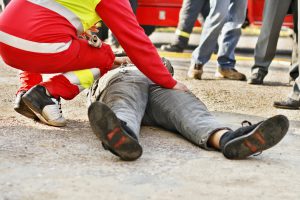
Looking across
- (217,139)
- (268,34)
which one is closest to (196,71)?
(268,34)

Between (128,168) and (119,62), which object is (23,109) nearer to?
(119,62)

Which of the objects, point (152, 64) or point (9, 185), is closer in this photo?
point (9, 185)

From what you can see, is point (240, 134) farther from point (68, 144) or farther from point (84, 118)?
point (84, 118)

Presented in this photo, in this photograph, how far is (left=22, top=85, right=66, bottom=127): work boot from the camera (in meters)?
4.23

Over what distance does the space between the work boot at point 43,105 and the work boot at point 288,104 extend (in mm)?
1965

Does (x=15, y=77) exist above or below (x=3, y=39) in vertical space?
below

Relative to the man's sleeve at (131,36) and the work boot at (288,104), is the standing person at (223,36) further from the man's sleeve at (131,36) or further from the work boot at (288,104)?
the man's sleeve at (131,36)

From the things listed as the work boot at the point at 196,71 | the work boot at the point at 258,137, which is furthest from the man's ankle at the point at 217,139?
Result: the work boot at the point at 196,71

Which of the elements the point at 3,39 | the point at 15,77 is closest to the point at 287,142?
the point at 3,39

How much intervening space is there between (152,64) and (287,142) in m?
0.92

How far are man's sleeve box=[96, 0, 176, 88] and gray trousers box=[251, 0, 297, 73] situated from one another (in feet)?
8.90

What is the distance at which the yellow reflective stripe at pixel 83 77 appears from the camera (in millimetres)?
4348

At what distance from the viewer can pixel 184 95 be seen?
163 inches

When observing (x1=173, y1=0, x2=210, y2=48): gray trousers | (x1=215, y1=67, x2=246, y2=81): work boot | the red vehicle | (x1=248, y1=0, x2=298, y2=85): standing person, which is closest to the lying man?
(x1=248, y1=0, x2=298, y2=85): standing person
